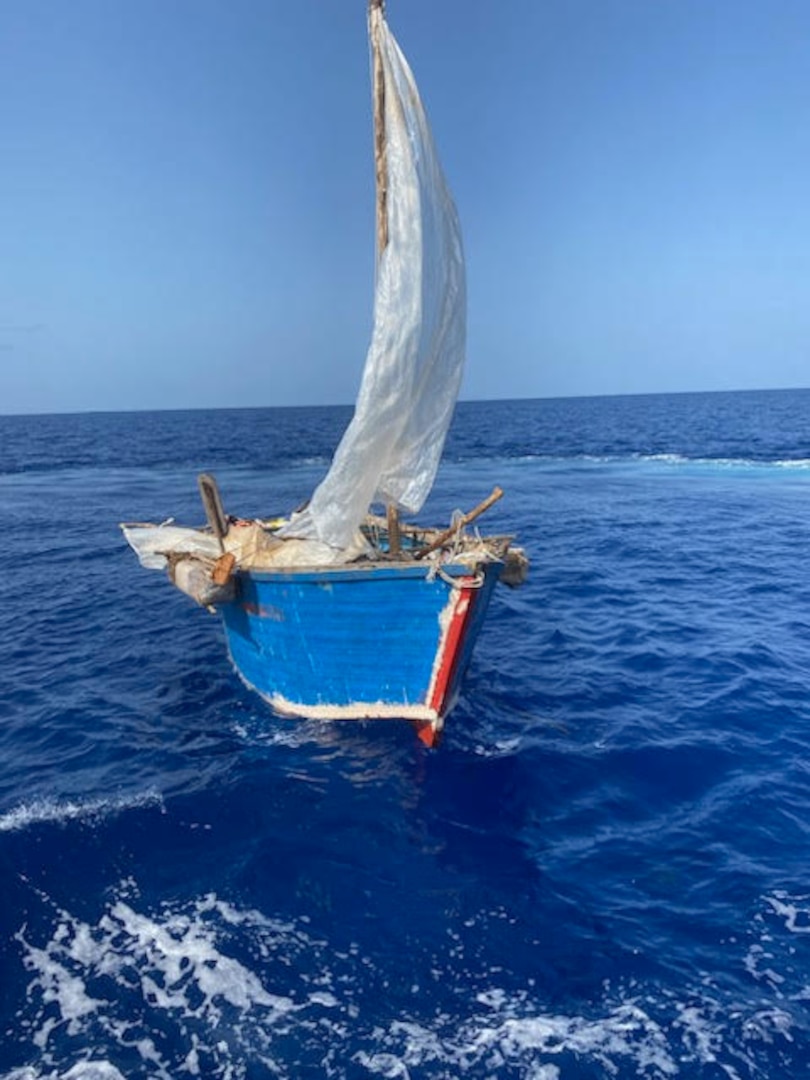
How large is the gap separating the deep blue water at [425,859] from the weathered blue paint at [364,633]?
98 centimetres

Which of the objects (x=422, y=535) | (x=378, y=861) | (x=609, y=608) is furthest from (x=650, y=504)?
(x=378, y=861)

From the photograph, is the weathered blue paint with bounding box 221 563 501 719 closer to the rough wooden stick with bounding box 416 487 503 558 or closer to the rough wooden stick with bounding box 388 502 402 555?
the rough wooden stick with bounding box 416 487 503 558

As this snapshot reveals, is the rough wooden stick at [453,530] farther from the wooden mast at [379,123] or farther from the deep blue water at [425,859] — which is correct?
the wooden mast at [379,123]

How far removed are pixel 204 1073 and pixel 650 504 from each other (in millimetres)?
35650

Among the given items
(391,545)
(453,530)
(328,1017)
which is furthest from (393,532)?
(328,1017)

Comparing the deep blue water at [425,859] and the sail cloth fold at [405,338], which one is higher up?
the sail cloth fold at [405,338]

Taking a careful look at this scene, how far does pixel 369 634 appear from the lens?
12.1 meters

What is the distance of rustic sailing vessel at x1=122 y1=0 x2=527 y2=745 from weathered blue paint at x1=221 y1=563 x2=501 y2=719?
25 mm

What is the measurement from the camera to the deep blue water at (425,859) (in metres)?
7.37

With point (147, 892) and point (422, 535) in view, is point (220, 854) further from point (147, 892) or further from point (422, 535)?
point (422, 535)

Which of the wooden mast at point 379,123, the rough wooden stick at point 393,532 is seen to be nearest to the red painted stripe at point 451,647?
the rough wooden stick at point 393,532

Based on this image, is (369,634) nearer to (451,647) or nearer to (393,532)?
(451,647)

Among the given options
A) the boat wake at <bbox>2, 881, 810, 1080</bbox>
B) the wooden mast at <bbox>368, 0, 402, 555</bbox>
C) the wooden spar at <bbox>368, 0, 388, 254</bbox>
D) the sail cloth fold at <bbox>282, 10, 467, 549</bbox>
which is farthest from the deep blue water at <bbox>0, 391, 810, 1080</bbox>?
the wooden spar at <bbox>368, 0, 388, 254</bbox>

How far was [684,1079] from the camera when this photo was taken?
22.5 feet
